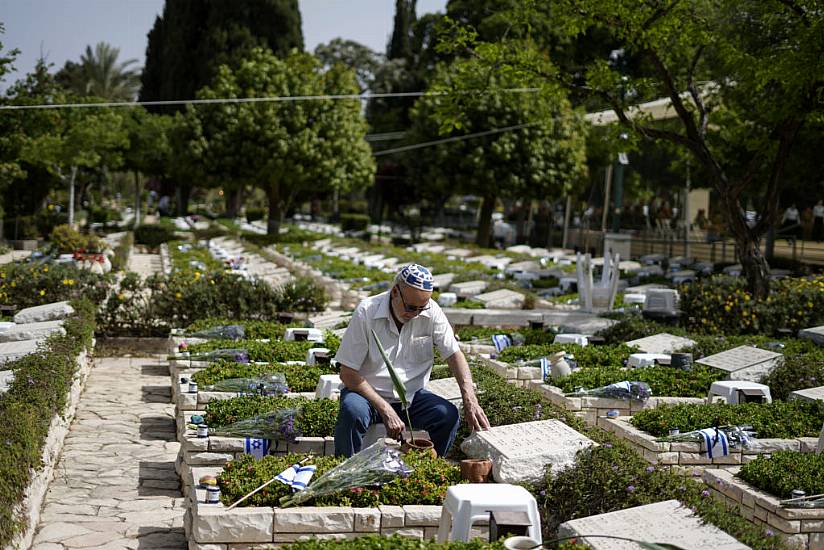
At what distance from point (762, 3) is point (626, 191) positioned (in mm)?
34385

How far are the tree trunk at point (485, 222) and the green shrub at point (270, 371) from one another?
23019mm

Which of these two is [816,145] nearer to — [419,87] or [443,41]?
[443,41]

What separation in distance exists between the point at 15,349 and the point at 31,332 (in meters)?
1.07

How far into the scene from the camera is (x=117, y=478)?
7012 millimetres

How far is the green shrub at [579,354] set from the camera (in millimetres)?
9859

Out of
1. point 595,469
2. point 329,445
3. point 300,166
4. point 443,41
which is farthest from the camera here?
point 300,166

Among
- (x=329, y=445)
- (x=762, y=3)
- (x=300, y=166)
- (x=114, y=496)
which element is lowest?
(x=114, y=496)

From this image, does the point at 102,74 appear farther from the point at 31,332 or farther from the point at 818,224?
the point at 31,332

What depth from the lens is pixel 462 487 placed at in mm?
4648

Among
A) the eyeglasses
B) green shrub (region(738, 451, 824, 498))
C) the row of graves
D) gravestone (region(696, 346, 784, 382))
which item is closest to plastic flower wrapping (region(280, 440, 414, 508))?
the row of graves

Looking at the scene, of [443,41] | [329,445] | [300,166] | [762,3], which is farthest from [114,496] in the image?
[300,166]

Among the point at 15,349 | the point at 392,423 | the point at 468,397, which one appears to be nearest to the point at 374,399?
the point at 392,423

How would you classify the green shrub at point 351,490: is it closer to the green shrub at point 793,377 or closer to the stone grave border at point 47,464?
the stone grave border at point 47,464

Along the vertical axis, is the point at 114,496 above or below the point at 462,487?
below
